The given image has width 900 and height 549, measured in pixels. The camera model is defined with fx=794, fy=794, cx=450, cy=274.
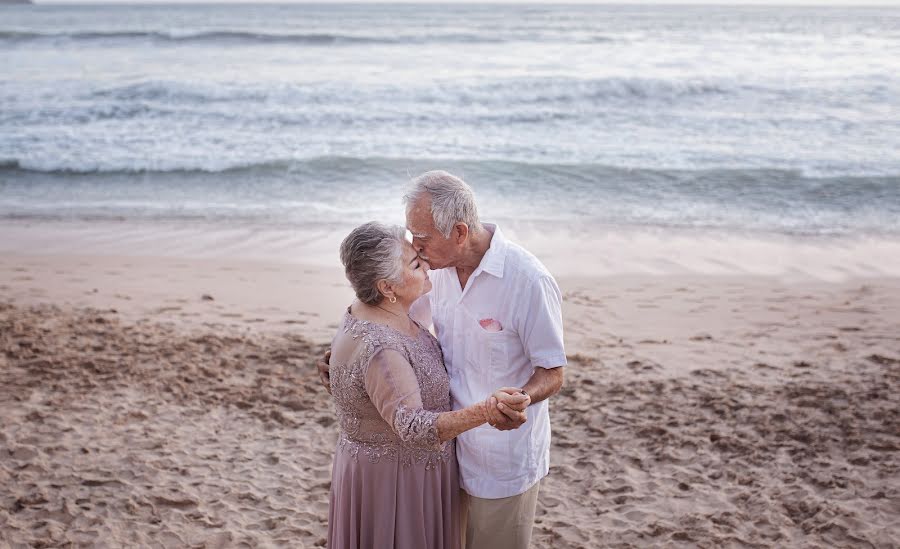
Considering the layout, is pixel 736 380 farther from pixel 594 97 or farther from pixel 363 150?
pixel 594 97

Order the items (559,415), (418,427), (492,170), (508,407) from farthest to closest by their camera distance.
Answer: (492,170) < (559,415) < (418,427) < (508,407)

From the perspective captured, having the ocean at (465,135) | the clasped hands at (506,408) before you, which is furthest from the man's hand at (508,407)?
Answer: the ocean at (465,135)

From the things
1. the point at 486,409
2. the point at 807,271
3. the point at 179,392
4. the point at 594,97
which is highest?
Answer: the point at 594,97

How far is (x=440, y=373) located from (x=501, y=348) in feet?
0.81

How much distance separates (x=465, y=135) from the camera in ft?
62.7

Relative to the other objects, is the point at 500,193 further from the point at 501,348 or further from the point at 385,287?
the point at 385,287

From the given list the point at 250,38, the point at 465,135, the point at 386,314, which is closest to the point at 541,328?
the point at 386,314

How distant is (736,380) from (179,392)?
15.3 feet

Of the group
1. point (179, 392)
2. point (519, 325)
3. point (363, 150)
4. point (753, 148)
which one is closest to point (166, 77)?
point (363, 150)

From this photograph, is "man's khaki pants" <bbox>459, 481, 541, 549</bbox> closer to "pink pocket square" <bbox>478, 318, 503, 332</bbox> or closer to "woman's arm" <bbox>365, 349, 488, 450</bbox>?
"woman's arm" <bbox>365, 349, 488, 450</bbox>

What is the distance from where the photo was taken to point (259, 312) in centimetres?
851

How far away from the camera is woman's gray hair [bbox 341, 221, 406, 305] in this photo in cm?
272

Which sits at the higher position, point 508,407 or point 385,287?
point 385,287

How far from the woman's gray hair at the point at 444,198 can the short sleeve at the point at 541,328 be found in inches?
14.1
